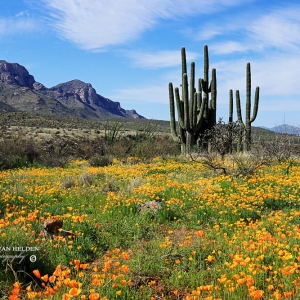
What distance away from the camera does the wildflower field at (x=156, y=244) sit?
10.7 ft

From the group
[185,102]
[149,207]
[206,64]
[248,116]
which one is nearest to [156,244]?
[149,207]

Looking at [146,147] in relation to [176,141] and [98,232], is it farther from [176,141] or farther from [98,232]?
[98,232]

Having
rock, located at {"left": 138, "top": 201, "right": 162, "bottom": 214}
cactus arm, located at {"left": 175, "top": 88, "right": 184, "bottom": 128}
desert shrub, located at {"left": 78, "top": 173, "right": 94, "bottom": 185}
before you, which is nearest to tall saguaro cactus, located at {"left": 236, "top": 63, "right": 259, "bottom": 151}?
cactus arm, located at {"left": 175, "top": 88, "right": 184, "bottom": 128}

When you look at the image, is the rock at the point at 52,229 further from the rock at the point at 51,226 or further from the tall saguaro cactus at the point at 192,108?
the tall saguaro cactus at the point at 192,108

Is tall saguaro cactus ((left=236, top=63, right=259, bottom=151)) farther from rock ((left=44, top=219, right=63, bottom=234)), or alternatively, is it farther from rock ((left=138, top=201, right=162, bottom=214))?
rock ((left=44, top=219, right=63, bottom=234))

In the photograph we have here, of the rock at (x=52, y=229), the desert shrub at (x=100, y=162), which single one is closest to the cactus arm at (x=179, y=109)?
the desert shrub at (x=100, y=162)

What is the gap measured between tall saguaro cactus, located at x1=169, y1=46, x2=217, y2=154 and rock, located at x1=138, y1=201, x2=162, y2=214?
11.3 m

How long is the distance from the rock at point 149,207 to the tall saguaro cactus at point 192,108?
11.3 metres

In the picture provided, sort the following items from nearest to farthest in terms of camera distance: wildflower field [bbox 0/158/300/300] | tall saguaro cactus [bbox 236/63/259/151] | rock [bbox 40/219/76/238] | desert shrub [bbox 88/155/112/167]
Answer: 1. wildflower field [bbox 0/158/300/300]
2. rock [bbox 40/219/76/238]
3. desert shrub [bbox 88/155/112/167]
4. tall saguaro cactus [bbox 236/63/259/151]

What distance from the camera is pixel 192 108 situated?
18844mm

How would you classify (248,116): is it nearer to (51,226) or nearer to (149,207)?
(149,207)

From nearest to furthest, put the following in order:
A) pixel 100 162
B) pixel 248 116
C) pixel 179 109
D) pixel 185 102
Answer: pixel 100 162 → pixel 185 102 → pixel 248 116 → pixel 179 109

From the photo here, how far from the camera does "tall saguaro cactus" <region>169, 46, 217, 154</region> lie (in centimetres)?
1844

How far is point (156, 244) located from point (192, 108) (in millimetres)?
14774
